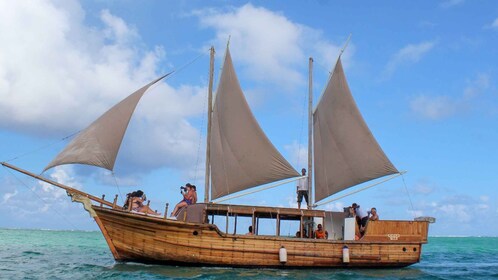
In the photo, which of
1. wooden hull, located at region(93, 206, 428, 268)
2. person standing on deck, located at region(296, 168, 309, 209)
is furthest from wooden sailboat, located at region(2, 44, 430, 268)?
person standing on deck, located at region(296, 168, 309, 209)

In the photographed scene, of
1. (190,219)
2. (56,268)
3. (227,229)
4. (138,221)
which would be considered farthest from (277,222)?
(56,268)

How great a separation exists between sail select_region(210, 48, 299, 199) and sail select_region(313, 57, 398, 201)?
270 centimetres

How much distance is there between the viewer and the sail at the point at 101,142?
68.2 feet

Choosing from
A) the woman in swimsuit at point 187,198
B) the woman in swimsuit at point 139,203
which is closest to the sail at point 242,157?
the woman in swimsuit at point 187,198

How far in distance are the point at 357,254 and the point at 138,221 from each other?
9738 mm

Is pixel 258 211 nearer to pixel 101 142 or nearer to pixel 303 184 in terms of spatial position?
pixel 303 184

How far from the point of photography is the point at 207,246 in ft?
67.1

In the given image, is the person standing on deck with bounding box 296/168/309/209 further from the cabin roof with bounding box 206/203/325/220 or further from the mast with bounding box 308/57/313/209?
the cabin roof with bounding box 206/203/325/220

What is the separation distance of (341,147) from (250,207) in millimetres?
6163

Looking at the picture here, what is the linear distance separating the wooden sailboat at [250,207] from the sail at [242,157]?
5cm

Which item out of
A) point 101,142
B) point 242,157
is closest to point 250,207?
point 242,157

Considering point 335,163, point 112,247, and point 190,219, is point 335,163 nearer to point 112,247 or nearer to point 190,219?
point 190,219

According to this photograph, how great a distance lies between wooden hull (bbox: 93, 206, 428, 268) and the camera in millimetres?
20406

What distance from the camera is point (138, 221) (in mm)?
20672
